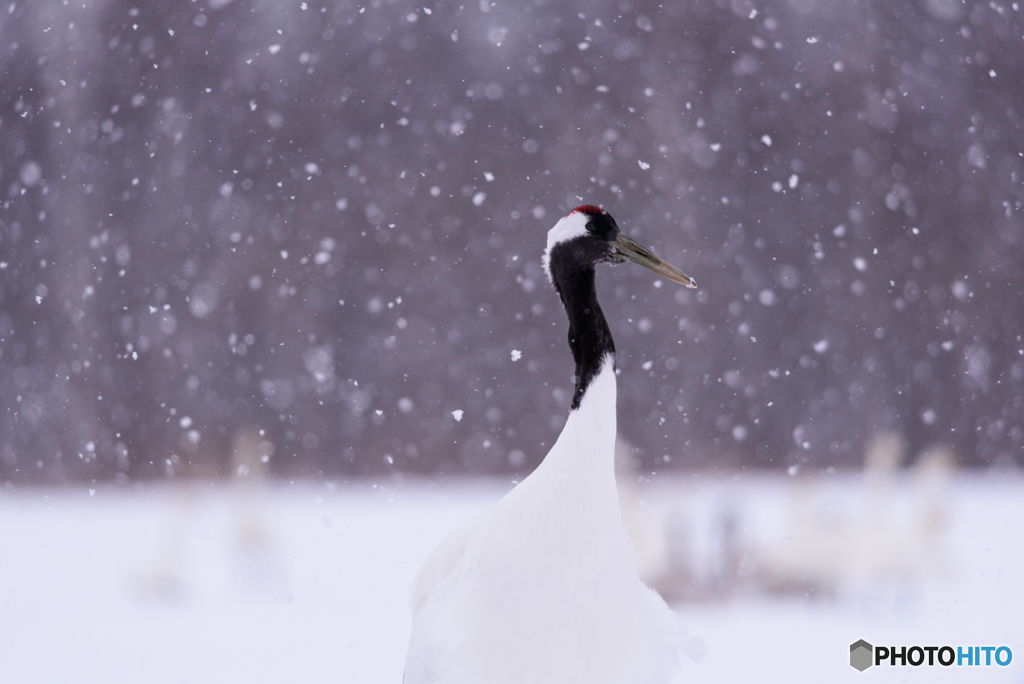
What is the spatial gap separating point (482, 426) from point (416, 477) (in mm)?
251

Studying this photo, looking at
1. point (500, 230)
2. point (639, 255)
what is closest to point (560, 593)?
point (639, 255)

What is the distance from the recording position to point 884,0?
1909 mm

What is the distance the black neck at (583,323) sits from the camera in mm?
954

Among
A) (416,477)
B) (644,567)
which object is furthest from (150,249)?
(644,567)

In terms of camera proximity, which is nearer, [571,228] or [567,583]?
[567,583]

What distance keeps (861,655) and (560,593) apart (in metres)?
0.90

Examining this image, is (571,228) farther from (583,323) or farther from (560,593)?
(560,593)

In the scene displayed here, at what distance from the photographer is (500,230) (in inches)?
73.3

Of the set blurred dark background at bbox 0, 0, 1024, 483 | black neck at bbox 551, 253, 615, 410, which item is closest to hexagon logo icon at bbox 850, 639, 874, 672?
blurred dark background at bbox 0, 0, 1024, 483

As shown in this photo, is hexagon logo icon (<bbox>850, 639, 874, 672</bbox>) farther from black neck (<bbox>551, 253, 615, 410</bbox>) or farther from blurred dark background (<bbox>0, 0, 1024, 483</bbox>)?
black neck (<bbox>551, 253, 615, 410</bbox>)

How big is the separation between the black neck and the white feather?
2 centimetres

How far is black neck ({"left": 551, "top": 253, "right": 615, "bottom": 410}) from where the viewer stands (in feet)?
3.13

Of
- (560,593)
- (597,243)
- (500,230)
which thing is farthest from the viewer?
(500,230)

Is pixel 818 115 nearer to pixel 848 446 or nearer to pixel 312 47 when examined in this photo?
pixel 848 446
